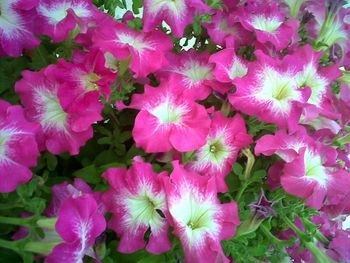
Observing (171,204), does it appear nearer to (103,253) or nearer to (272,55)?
(103,253)

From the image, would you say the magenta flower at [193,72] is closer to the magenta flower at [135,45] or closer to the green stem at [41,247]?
the magenta flower at [135,45]

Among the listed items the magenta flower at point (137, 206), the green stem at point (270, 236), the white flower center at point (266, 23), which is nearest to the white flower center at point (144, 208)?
the magenta flower at point (137, 206)

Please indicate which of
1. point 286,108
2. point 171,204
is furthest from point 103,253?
point 286,108

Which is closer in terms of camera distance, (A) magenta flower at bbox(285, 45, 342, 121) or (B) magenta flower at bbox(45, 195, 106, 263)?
(B) magenta flower at bbox(45, 195, 106, 263)

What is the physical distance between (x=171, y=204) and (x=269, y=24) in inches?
9.4

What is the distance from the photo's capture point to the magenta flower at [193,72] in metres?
0.49

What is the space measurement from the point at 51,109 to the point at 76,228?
5.0 inches

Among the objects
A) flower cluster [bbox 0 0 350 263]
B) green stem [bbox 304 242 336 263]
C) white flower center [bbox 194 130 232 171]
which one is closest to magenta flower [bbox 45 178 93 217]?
flower cluster [bbox 0 0 350 263]

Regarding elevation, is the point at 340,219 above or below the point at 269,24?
below

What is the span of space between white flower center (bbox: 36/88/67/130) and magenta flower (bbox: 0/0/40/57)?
49 millimetres

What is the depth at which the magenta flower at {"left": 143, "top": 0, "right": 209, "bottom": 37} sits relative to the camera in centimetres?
49

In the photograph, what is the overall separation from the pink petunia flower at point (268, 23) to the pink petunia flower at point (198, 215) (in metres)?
0.17

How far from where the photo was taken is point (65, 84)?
0.45 meters

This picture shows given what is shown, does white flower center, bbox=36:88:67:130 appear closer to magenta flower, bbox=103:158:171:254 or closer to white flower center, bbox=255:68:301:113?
magenta flower, bbox=103:158:171:254
